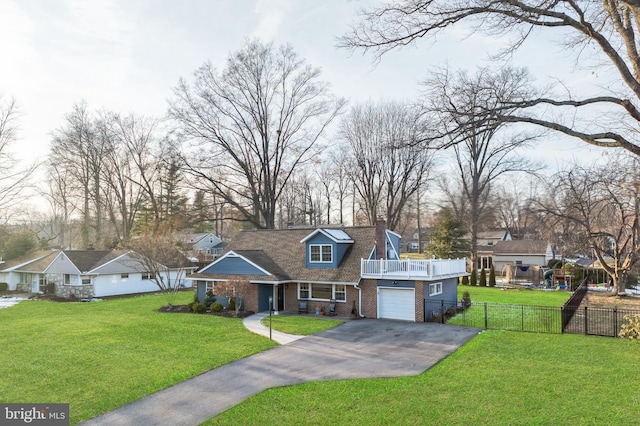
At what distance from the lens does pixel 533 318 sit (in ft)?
69.3

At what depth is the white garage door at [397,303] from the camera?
21.0m

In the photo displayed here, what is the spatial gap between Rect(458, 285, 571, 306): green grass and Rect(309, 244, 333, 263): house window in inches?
447

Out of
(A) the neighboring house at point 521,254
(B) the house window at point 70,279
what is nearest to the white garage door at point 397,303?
(B) the house window at point 70,279

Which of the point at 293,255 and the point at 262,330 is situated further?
the point at 293,255

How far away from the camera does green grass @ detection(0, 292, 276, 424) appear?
35.7 feet

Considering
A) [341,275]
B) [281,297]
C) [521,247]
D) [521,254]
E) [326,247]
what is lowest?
[281,297]

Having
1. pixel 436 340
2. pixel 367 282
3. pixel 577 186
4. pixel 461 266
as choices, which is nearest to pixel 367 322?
pixel 367 282

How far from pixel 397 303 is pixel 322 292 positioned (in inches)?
166

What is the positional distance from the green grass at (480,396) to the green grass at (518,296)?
45.5 ft

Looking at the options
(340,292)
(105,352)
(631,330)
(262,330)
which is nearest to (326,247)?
(340,292)

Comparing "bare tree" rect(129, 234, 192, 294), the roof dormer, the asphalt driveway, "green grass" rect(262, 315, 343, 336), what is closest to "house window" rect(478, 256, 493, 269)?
the roof dormer

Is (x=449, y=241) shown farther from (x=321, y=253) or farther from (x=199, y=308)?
(x=199, y=308)

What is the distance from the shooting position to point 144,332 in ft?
59.8

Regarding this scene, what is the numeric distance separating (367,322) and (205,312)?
934cm
